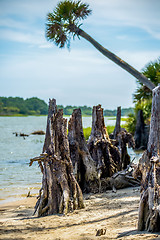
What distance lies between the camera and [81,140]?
10.4m

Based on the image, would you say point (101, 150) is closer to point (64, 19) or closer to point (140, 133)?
point (64, 19)

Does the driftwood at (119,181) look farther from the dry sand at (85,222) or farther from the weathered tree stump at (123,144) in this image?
the weathered tree stump at (123,144)

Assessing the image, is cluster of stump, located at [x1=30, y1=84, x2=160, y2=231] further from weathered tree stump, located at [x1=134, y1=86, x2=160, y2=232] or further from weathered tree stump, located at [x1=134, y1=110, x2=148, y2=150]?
weathered tree stump, located at [x1=134, y1=110, x2=148, y2=150]

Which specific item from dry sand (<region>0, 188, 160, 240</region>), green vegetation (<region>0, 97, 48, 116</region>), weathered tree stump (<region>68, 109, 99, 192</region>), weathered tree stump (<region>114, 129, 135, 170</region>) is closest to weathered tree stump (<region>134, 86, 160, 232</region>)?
dry sand (<region>0, 188, 160, 240</region>)

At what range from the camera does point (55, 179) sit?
7742mm

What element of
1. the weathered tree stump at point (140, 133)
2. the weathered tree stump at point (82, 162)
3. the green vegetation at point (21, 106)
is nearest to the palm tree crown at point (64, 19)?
the weathered tree stump at point (82, 162)

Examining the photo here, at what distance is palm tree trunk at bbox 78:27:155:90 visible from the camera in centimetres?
1472

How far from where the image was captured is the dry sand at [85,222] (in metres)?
5.59

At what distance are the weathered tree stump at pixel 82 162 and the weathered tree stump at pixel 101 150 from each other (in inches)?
25.0

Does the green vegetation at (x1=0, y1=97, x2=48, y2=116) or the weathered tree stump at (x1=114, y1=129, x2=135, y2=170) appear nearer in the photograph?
the weathered tree stump at (x1=114, y1=129, x2=135, y2=170)

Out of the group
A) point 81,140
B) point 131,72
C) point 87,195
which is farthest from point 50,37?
point 87,195

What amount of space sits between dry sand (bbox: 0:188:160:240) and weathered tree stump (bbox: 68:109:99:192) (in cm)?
100

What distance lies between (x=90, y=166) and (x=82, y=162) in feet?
0.92

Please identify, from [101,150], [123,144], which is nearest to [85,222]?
[101,150]
